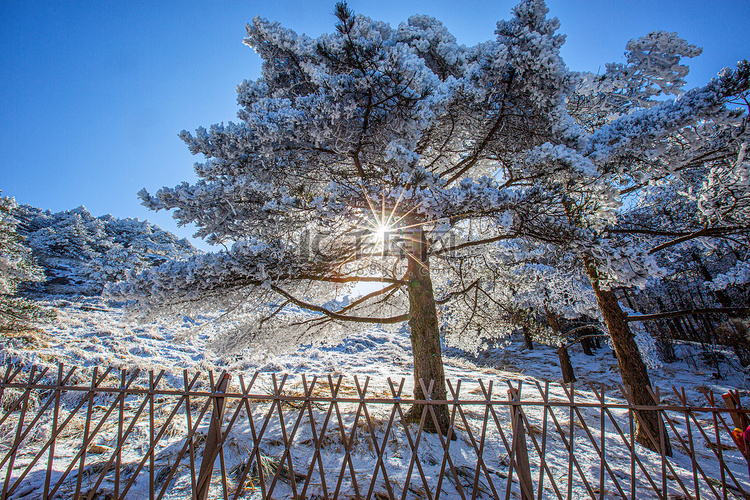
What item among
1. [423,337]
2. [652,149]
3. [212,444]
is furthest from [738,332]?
[212,444]

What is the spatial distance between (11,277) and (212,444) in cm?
1607

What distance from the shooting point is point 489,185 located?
3982 mm

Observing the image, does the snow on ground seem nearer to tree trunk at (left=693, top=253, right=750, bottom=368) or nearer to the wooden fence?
the wooden fence

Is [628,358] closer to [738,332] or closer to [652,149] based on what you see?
[652,149]

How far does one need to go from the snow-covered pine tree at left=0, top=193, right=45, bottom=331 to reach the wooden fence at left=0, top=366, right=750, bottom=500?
5.18 metres

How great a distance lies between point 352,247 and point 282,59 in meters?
3.72

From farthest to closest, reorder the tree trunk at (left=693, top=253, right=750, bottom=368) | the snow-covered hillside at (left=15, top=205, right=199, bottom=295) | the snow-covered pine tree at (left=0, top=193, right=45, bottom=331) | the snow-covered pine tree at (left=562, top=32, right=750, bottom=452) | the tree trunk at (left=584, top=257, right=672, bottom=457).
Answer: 1. the snow-covered hillside at (left=15, top=205, right=199, bottom=295)
2. the tree trunk at (left=693, top=253, right=750, bottom=368)
3. the snow-covered pine tree at (left=0, top=193, right=45, bottom=331)
4. the tree trunk at (left=584, top=257, right=672, bottom=457)
5. the snow-covered pine tree at (left=562, top=32, right=750, bottom=452)

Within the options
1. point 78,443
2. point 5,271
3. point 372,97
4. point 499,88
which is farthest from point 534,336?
point 5,271

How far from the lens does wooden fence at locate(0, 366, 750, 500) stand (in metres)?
2.77

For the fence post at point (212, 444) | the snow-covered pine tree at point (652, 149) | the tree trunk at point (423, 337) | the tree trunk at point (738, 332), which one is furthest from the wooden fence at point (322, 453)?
the tree trunk at point (738, 332)

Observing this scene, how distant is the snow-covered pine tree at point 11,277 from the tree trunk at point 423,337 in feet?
41.1

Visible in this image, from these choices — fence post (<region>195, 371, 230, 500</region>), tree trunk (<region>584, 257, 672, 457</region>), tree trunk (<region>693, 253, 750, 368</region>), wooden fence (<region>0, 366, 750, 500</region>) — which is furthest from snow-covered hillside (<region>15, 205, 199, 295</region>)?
tree trunk (<region>693, 253, 750, 368</region>)

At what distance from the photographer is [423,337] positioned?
5117mm

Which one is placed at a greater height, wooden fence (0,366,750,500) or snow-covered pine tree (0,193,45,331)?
snow-covered pine tree (0,193,45,331)
